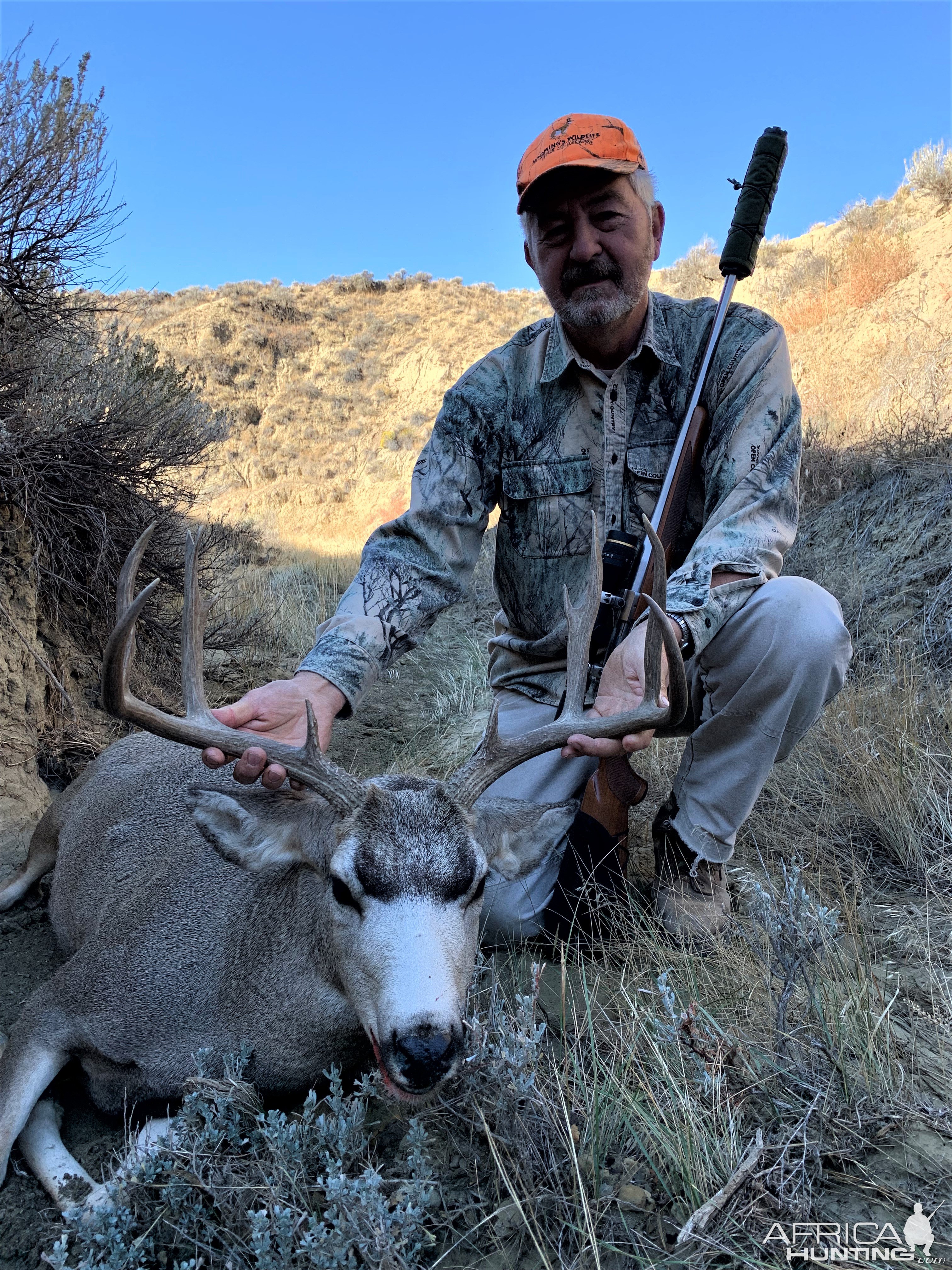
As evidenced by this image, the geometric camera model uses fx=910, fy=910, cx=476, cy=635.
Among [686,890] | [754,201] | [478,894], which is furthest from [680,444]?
[478,894]

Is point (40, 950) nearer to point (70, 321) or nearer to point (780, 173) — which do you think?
point (70, 321)

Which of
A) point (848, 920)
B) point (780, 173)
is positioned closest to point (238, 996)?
point (848, 920)

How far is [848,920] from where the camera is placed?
3.15m

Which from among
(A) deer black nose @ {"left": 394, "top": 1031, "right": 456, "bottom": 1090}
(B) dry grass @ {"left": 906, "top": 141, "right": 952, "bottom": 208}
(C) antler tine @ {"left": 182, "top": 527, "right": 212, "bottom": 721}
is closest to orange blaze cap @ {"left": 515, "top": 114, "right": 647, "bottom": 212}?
(C) antler tine @ {"left": 182, "top": 527, "right": 212, "bottom": 721}

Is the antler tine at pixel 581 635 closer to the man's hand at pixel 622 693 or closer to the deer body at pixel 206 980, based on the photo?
the man's hand at pixel 622 693

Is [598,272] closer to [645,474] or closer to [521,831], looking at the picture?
[645,474]

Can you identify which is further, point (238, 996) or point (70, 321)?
point (70, 321)

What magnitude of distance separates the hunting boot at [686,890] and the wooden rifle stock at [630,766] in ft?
0.81

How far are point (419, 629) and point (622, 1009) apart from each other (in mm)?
1842

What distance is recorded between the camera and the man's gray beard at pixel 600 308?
4160 millimetres

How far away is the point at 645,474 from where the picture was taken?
4.34 metres

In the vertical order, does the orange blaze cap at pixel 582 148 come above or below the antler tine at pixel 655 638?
above

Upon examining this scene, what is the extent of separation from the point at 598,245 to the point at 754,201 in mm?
1002

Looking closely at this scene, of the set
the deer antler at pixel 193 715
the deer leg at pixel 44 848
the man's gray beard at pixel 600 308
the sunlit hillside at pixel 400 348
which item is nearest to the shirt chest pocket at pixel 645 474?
the man's gray beard at pixel 600 308
